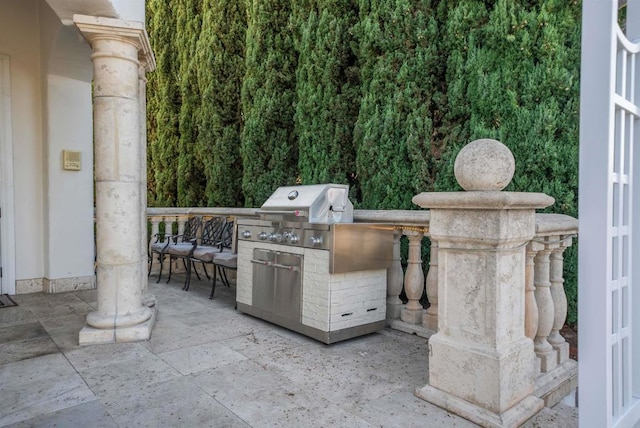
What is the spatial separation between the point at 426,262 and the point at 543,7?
7.74 feet

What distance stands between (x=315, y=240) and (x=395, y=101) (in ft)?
5.89

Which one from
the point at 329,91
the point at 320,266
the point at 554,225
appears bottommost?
the point at 320,266

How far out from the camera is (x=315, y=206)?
327 cm

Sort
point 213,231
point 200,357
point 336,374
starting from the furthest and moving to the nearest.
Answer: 1. point 213,231
2. point 200,357
3. point 336,374

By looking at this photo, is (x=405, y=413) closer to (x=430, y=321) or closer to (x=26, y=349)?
(x=430, y=321)

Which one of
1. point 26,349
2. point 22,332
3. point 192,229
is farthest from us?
point 192,229

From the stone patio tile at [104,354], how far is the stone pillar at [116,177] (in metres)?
0.10

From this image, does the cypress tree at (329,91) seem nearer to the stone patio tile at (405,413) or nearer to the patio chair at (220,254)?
the patio chair at (220,254)

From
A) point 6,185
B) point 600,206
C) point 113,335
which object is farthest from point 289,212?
point 6,185

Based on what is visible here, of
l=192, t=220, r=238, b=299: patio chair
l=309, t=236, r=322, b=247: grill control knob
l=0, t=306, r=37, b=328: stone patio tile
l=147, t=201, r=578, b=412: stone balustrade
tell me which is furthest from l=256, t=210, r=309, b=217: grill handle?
l=0, t=306, r=37, b=328: stone patio tile

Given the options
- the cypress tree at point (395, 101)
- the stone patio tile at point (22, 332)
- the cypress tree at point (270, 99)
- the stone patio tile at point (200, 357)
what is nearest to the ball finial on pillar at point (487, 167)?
the cypress tree at point (395, 101)

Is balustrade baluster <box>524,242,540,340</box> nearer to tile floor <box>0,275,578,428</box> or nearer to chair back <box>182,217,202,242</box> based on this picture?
tile floor <box>0,275,578,428</box>

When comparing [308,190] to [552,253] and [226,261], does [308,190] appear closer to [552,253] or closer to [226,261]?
[226,261]

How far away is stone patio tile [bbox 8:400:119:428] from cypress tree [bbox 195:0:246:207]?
478 cm
